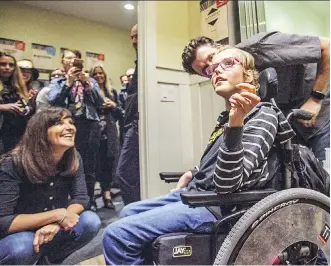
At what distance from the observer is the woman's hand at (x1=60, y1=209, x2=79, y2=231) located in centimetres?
88

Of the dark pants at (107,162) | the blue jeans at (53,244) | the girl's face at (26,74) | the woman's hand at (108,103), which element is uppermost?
the girl's face at (26,74)

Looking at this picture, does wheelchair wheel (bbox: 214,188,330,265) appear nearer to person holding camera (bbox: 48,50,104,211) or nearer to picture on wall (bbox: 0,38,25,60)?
person holding camera (bbox: 48,50,104,211)

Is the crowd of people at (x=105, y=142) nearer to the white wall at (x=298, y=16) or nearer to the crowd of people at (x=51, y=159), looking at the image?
the crowd of people at (x=51, y=159)

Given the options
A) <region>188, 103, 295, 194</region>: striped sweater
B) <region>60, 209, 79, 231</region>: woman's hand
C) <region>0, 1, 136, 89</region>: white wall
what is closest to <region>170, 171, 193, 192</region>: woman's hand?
<region>188, 103, 295, 194</region>: striped sweater

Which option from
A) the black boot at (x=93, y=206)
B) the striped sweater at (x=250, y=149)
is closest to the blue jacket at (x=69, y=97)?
the black boot at (x=93, y=206)

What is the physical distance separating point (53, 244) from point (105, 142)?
1.32ft

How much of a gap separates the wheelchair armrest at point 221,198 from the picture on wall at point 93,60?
2.16 feet

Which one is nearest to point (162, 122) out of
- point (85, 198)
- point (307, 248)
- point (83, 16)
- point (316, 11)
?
point (85, 198)

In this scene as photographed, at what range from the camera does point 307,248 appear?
740mm

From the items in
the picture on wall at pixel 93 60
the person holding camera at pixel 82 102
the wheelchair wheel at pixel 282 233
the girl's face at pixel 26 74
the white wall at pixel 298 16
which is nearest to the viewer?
the wheelchair wheel at pixel 282 233

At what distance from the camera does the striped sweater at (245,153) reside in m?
0.65

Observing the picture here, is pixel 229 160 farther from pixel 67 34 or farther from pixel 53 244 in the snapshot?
pixel 67 34

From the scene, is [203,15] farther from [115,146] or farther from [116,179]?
[116,179]

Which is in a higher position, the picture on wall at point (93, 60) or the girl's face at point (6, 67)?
the picture on wall at point (93, 60)
